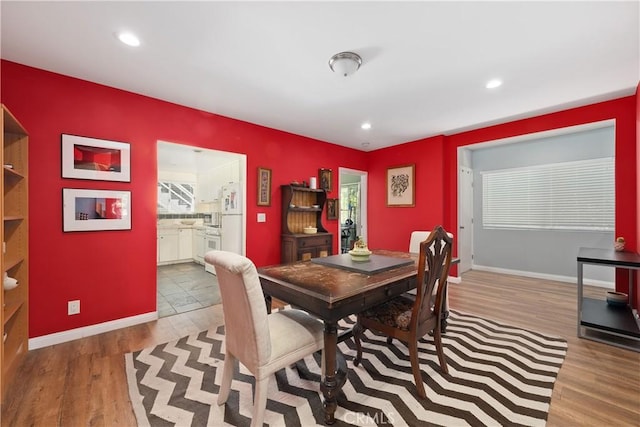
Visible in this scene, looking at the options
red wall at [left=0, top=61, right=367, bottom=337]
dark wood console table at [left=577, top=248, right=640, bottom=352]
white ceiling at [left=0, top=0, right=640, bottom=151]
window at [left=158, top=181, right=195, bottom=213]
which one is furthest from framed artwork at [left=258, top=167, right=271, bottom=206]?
window at [left=158, top=181, right=195, bottom=213]

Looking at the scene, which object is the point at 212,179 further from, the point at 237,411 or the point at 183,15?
the point at 237,411

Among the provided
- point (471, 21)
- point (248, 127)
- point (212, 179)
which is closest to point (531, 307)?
point (471, 21)

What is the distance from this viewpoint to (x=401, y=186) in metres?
5.05

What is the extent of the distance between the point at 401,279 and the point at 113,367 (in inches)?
91.3

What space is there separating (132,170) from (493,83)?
12.7 feet

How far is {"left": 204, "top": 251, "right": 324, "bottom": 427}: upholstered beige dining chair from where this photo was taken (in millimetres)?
1353

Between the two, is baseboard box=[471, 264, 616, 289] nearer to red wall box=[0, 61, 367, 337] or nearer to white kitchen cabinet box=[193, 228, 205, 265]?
red wall box=[0, 61, 367, 337]

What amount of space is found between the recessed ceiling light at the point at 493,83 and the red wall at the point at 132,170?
1442 millimetres

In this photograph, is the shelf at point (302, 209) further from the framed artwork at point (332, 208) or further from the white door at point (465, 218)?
the white door at point (465, 218)

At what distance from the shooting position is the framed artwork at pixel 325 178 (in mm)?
4820

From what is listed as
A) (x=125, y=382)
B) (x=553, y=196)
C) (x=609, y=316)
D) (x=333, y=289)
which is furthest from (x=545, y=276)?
(x=125, y=382)

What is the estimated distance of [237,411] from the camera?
63.6 inches

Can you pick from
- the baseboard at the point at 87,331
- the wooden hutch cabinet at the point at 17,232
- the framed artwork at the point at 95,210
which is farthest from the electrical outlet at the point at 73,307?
the framed artwork at the point at 95,210

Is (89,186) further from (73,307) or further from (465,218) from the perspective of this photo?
(465,218)
